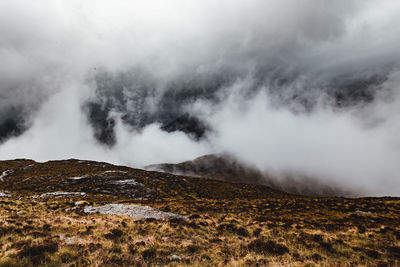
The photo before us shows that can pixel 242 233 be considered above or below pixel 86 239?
below

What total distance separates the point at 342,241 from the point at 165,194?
49.5 m

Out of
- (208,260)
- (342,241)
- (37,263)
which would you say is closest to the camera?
(37,263)

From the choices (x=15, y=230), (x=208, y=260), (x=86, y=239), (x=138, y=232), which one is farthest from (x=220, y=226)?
(x=15, y=230)

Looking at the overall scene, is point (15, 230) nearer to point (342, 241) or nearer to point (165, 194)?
point (342, 241)

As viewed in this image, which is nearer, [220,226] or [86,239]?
[86,239]

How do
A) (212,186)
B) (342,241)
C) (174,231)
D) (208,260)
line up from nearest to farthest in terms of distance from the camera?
(208,260) < (342,241) < (174,231) < (212,186)

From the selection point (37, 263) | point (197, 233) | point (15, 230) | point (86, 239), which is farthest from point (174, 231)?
point (15, 230)

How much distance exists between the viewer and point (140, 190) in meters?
55.6

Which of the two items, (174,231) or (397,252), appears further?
(174,231)

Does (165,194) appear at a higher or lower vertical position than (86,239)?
lower

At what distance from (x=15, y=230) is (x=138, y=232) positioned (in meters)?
6.81

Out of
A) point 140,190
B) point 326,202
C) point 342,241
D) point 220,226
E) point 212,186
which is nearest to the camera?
point 342,241

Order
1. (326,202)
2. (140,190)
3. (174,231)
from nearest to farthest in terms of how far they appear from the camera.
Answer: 1. (174,231)
2. (326,202)
3. (140,190)

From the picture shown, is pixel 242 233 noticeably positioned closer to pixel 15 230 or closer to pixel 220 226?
pixel 220 226
